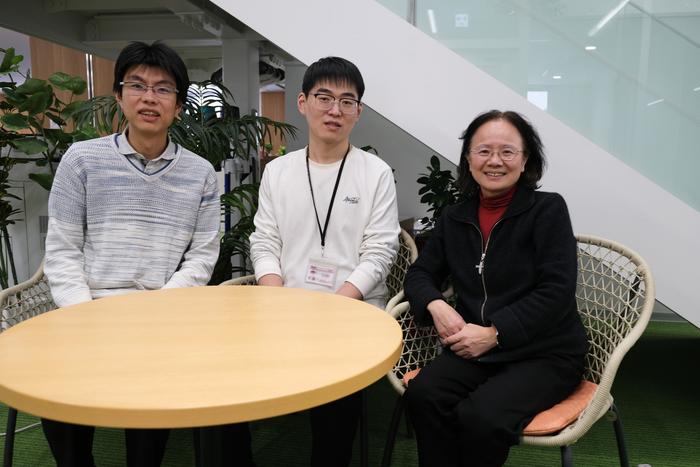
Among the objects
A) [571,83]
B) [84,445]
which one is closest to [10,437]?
[84,445]

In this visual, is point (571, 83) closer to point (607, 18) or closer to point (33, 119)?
point (607, 18)

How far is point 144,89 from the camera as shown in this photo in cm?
175

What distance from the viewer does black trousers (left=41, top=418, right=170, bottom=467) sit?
138 cm

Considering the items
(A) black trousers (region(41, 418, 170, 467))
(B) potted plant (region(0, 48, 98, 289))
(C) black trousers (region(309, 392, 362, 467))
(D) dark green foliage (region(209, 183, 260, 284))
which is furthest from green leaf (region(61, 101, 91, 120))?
(C) black trousers (region(309, 392, 362, 467))

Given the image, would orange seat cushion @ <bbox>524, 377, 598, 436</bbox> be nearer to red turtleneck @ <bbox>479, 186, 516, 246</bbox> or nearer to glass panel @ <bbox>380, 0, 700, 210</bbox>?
red turtleneck @ <bbox>479, 186, 516, 246</bbox>

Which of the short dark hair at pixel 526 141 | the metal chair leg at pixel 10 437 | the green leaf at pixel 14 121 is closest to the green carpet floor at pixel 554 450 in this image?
the metal chair leg at pixel 10 437

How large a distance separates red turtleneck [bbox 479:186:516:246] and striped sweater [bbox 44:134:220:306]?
38.4 inches

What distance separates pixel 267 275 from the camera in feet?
6.20

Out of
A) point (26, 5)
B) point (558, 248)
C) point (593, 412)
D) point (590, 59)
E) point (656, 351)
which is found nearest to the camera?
point (593, 412)

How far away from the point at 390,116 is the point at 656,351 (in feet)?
8.47

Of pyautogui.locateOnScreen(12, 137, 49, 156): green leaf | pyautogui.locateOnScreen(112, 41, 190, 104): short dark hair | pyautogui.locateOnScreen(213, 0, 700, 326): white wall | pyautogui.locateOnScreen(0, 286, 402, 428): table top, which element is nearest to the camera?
pyautogui.locateOnScreen(0, 286, 402, 428): table top

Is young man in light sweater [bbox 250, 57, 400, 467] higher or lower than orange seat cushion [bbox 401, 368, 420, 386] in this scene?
higher

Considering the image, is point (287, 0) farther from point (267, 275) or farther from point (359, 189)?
point (267, 275)

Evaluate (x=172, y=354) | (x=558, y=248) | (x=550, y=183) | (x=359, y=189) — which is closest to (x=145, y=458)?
(x=172, y=354)
